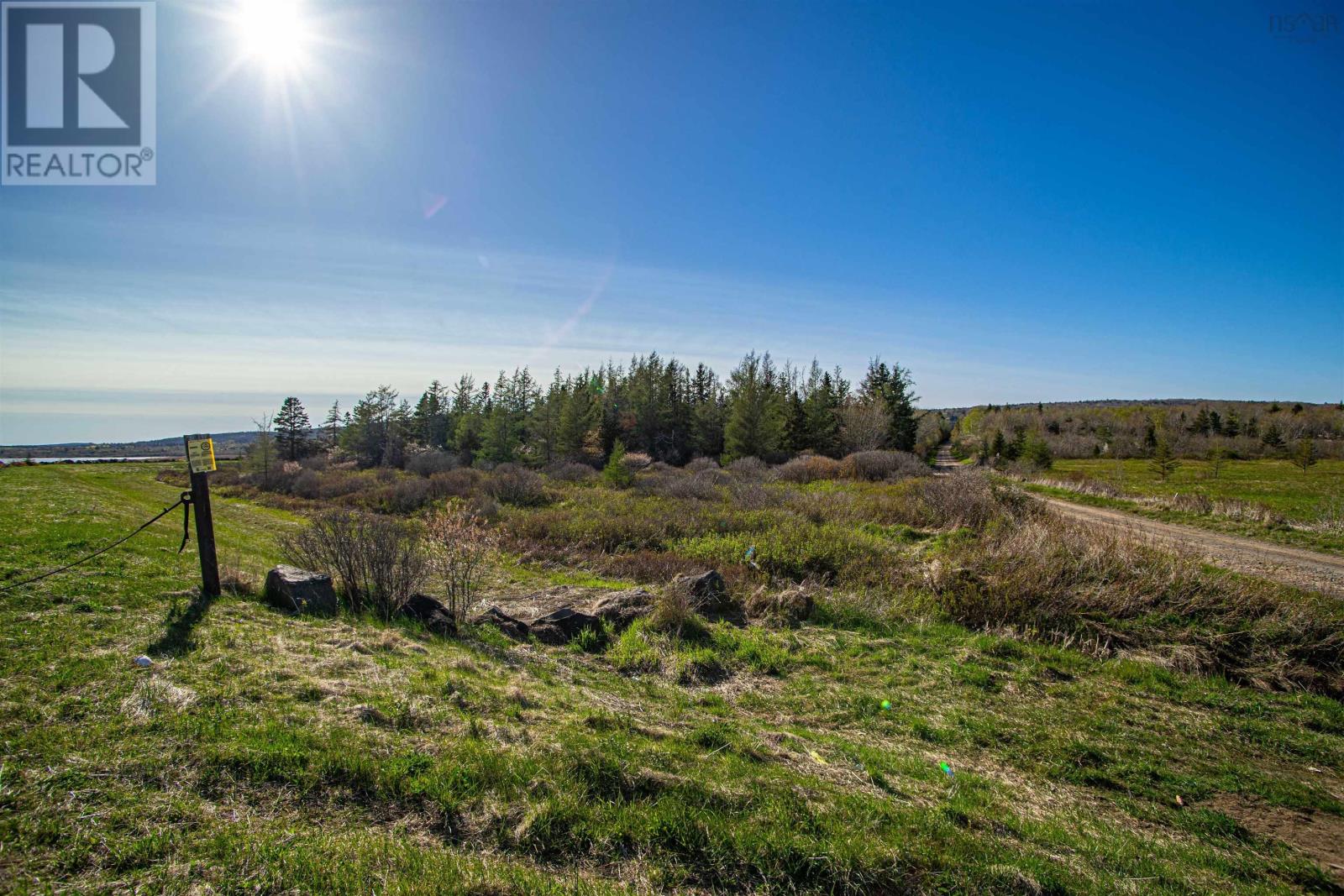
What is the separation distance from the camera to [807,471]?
32.7m

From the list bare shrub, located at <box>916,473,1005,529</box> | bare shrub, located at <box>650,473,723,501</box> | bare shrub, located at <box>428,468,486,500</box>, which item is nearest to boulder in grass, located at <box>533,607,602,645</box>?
bare shrub, located at <box>916,473,1005,529</box>

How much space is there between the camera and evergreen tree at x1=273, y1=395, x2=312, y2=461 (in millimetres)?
57531

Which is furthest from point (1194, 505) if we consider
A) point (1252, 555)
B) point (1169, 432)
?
point (1169, 432)

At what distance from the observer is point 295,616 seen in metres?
7.72

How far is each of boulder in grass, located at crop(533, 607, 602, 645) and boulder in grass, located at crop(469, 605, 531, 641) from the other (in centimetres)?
21

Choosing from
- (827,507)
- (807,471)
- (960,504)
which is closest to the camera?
(960,504)

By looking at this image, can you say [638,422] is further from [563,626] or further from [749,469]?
[563,626]

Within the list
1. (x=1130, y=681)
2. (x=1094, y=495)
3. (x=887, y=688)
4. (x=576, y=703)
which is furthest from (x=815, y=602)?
(x=1094, y=495)

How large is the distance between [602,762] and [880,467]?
99.1 feet

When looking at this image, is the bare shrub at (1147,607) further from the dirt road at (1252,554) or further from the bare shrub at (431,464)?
the bare shrub at (431,464)

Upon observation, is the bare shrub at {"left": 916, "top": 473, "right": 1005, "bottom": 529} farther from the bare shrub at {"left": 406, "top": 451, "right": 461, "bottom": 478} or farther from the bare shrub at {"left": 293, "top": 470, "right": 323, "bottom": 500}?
the bare shrub at {"left": 293, "top": 470, "right": 323, "bottom": 500}

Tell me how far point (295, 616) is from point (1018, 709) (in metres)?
10.3

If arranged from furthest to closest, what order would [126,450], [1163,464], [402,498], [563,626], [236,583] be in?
1. [126,450]
2. [1163,464]
3. [402,498]
4. [563,626]
5. [236,583]

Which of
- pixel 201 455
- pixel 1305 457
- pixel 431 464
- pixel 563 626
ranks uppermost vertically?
pixel 201 455
